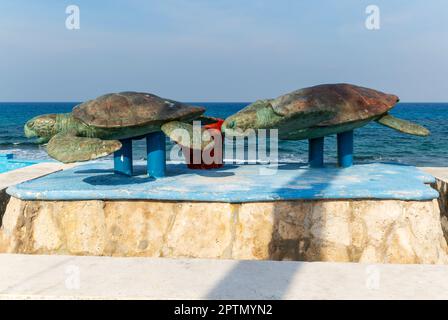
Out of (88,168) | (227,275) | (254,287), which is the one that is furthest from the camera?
(88,168)

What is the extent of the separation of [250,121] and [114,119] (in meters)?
1.87

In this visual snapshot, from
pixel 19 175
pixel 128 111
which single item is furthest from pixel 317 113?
pixel 19 175

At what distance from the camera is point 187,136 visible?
19.3 feet

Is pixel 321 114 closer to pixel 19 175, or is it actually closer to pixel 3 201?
pixel 3 201

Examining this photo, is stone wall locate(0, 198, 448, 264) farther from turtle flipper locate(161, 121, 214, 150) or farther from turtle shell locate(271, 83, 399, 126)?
turtle shell locate(271, 83, 399, 126)

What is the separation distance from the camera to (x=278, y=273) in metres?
3.45

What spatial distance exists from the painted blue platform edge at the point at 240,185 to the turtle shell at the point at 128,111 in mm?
789

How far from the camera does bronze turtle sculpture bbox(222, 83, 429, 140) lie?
249 inches

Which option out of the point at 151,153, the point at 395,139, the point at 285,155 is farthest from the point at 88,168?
the point at 395,139

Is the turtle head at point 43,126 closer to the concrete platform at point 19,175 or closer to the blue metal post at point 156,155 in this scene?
the concrete platform at point 19,175

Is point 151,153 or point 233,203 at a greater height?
point 151,153

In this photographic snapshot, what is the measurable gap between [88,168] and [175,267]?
4236mm
